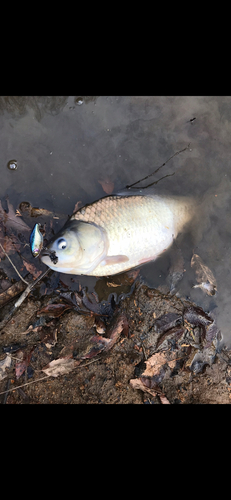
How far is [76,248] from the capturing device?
2.16m

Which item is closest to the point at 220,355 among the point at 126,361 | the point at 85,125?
the point at 126,361

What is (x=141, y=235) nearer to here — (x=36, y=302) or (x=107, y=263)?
(x=107, y=263)

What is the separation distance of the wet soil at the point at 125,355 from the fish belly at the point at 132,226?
487 mm

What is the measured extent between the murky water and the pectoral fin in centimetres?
42

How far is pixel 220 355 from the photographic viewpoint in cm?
268

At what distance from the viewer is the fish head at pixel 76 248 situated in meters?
2.11

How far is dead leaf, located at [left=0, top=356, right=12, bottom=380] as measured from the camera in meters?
2.44

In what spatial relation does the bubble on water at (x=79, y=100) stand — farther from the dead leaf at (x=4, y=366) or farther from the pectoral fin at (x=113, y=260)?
the dead leaf at (x=4, y=366)

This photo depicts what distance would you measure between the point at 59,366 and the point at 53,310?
63cm

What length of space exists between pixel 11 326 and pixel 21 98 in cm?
276

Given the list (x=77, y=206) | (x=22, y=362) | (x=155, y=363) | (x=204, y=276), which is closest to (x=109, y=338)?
(x=155, y=363)

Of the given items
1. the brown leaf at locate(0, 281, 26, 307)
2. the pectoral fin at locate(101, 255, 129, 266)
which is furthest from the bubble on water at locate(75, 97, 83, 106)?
the brown leaf at locate(0, 281, 26, 307)

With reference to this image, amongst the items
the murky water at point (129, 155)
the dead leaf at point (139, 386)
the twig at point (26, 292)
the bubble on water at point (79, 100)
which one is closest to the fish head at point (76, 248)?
the twig at point (26, 292)

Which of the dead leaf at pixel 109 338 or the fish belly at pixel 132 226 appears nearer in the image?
the fish belly at pixel 132 226
